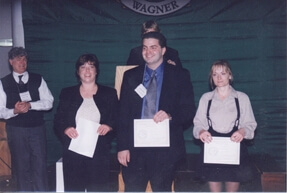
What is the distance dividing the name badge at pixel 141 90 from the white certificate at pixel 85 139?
0.44 m

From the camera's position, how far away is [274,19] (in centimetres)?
462

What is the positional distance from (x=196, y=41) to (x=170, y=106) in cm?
222

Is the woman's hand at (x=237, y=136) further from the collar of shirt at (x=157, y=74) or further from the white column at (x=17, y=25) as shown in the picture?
the white column at (x=17, y=25)

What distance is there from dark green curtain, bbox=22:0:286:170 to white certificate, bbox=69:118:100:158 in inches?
80.7

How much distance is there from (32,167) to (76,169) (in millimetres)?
1148

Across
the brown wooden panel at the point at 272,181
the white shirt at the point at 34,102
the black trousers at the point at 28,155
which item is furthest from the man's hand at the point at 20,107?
the brown wooden panel at the point at 272,181

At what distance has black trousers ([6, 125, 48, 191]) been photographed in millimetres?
3701

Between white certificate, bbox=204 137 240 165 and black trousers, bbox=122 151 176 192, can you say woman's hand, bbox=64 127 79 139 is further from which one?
white certificate, bbox=204 137 240 165

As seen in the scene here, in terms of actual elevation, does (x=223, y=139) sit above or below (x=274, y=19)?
below

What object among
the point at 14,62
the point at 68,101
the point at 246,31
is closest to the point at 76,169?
the point at 68,101

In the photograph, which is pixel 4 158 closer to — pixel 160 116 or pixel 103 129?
pixel 103 129

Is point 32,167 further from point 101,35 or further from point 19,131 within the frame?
point 101,35

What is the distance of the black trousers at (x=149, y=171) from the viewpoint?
8.89 ft

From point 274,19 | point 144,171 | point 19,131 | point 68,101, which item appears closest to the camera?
point 144,171
